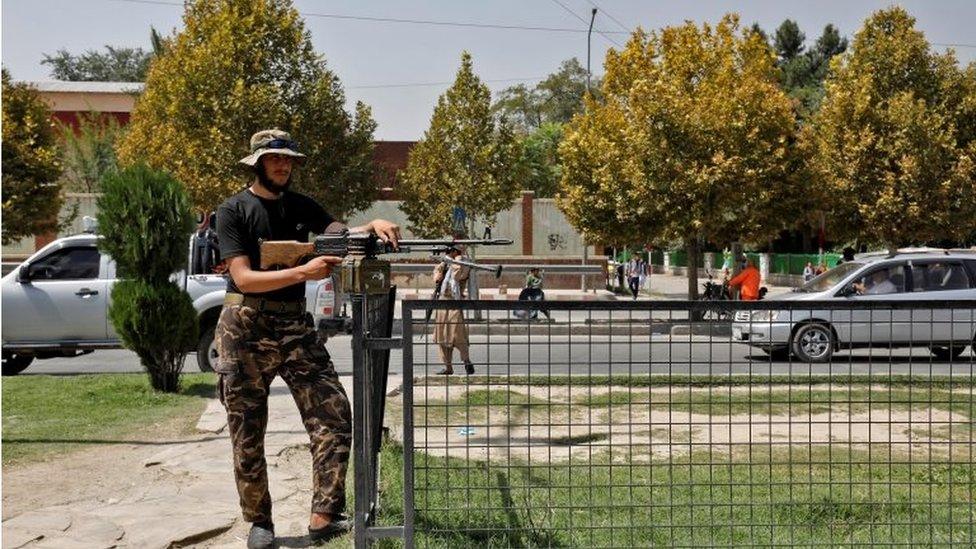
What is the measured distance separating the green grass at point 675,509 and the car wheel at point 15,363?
10.9m

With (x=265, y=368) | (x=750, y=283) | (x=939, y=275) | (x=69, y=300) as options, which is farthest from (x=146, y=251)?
(x=750, y=283)

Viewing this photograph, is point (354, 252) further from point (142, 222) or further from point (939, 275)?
point (939, 275)

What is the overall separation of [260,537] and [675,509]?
2.00 meters

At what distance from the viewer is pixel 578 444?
540 centimetres

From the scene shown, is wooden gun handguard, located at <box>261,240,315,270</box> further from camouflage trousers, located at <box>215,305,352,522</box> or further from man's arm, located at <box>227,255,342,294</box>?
camouflage trousers, located at <box>215,305,352,522</box>

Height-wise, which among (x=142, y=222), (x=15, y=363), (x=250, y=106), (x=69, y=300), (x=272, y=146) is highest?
(x=250, y=106)

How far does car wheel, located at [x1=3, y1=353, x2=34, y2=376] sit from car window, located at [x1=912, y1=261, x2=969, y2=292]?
13.3m

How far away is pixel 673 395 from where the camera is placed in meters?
4.99

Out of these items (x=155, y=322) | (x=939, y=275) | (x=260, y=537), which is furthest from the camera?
(x=939, y=275)

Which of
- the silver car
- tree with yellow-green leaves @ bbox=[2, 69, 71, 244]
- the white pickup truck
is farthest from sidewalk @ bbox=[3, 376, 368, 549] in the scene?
tree with yellow-green leaves @ bbox=[2, 69, 71, 244]

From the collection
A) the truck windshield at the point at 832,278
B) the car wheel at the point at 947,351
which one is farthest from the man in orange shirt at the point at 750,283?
the car wheel at the point at 947,351

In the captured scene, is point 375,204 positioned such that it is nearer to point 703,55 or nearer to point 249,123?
point 249,123

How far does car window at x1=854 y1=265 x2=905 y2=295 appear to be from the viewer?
17938mm

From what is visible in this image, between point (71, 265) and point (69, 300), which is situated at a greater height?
point (71, 265)
